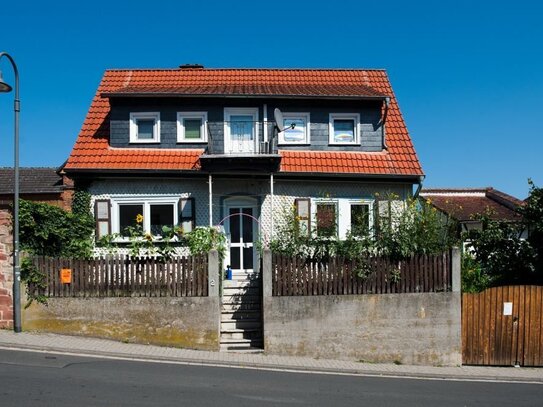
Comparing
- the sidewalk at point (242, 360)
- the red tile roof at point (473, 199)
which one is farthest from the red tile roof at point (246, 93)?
the red tile roof at point (473, 199)

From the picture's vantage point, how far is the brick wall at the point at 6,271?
43.2 ft

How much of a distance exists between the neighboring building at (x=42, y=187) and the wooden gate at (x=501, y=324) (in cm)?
1531

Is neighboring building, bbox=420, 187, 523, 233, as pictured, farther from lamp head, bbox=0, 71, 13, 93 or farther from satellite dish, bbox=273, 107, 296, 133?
lamp head, bbox=0, 71, 13, 93

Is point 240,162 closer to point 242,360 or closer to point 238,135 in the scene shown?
point 238,135

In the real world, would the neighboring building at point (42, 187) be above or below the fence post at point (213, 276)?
above

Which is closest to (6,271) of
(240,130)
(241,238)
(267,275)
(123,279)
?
(123,279)

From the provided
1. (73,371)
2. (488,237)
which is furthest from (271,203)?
(73,371)

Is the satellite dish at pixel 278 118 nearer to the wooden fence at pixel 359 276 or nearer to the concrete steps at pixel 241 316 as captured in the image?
the concrete steps at pixel 241 316

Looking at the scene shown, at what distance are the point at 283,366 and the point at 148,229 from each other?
7.70 meters

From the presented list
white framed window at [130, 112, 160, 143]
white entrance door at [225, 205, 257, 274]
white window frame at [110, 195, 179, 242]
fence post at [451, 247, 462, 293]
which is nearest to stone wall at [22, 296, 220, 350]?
white window frame at [110, 195, 179, 242]

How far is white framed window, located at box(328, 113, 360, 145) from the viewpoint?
19.1 m

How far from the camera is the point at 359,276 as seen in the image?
13109 millimetres

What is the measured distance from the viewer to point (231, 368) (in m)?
11.6

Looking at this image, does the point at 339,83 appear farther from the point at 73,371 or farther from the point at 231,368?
the point at 73,371
